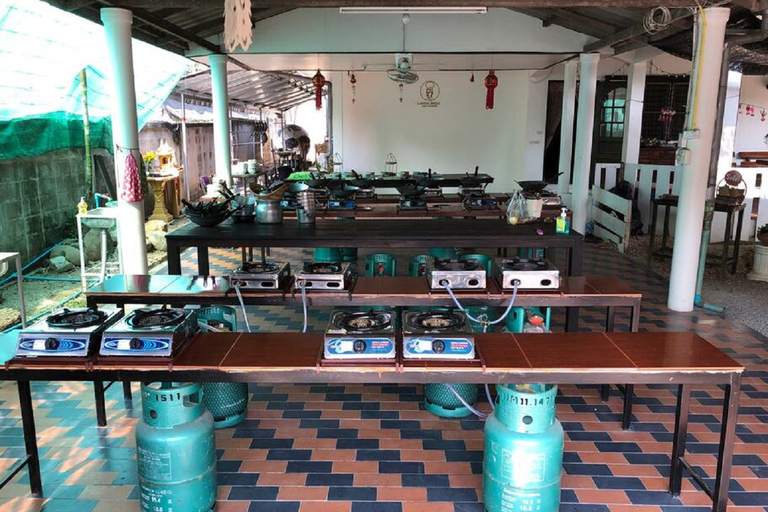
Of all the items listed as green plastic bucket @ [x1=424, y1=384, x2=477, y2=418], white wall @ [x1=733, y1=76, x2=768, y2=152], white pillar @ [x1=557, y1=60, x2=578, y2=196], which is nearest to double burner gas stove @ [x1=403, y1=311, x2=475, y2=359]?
green plastic bucket @ [x1=424, y1=384, x2=477, y2=418]

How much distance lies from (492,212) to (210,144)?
42.8 feet

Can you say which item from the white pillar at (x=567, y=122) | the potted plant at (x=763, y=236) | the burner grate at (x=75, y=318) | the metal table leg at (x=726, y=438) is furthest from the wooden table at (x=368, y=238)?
the white pillar at (x=567, y=122)

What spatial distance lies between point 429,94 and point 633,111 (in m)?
5.06

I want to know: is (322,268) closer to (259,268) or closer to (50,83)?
(259,268)

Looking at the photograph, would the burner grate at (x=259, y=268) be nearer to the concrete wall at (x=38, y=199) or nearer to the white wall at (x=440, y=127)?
the concrete wall at (x=38, y=199)

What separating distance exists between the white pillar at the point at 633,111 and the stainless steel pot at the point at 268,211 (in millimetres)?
9297

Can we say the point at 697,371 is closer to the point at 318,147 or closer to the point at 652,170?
the point at 652,170

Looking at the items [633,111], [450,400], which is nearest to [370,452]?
[450,400]

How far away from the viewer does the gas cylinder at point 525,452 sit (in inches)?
119

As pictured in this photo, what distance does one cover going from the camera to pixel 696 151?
22.0ft

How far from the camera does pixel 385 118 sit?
15.5 m

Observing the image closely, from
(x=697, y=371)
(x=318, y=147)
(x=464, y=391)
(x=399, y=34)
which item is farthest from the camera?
(x=318, y=147)

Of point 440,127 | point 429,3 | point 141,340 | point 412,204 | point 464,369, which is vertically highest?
point 429,3

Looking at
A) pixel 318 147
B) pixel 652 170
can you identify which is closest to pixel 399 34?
pixel 652 170
